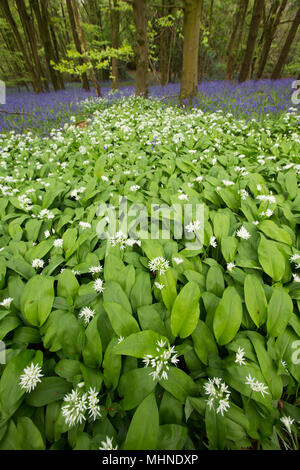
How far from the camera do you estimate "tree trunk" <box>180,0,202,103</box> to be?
250 inches

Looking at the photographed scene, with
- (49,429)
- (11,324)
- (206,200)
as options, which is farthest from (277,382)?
(206,200)

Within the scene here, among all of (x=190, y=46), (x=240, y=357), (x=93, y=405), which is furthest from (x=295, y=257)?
(x=190, y=46)

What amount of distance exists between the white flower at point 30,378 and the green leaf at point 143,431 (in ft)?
1.61

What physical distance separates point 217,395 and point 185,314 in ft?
1.28

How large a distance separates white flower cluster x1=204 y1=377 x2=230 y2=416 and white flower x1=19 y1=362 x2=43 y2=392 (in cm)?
81

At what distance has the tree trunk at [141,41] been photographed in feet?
24.9

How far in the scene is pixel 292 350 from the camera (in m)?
1.23

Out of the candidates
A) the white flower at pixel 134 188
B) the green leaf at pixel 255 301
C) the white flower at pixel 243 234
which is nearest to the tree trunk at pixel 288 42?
the white flower at pixel 134 188

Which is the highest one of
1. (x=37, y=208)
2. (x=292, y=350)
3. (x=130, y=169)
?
(x=130, y=169)

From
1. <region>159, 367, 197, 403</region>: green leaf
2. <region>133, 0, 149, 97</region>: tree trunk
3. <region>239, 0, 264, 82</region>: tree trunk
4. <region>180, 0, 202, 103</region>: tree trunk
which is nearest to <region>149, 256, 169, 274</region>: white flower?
<region>159, 367, 197, 403</region>: green leaf

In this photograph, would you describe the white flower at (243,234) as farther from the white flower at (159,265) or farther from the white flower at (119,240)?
the white flower at (119,240)

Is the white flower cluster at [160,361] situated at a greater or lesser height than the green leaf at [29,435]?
greater
